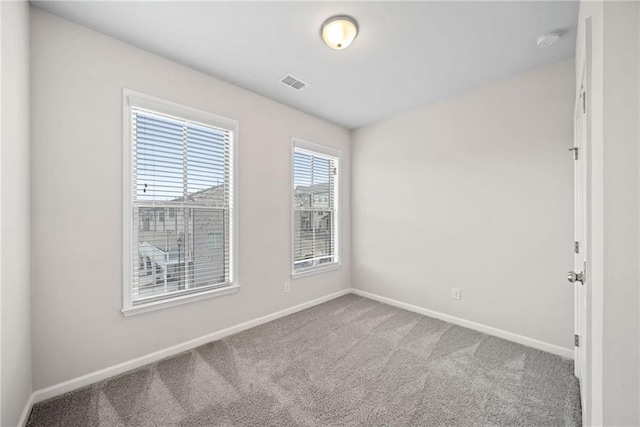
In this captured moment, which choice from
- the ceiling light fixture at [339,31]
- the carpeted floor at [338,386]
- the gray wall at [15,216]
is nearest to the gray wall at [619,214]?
the carpeted floor at [338,386]

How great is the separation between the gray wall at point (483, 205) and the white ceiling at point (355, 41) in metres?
0.36

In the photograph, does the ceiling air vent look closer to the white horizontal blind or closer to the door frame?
the white horizontal blind

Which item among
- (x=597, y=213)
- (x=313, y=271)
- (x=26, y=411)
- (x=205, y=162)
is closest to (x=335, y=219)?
(x=313, y=271)

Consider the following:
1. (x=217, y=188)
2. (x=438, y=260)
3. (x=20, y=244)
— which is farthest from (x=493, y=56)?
(x=20, y=244)

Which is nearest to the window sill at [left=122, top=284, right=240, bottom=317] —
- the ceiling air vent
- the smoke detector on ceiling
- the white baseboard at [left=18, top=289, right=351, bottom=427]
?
the white baseboard at [left=18, top=289, right=351, bottom=427]

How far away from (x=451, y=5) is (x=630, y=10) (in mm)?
1133

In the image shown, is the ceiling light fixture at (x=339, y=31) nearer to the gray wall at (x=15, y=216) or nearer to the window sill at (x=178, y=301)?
the gray wall at (x=15, y=216)

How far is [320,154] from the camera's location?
380cm

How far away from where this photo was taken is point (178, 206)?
2.45 m

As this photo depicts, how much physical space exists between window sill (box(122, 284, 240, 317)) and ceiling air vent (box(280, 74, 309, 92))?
2.22 m

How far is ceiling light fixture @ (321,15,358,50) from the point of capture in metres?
1.90

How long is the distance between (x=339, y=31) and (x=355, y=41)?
24 cm

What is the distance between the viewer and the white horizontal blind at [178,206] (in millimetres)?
2254

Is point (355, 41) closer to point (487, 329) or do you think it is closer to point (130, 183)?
point (130, 183)
